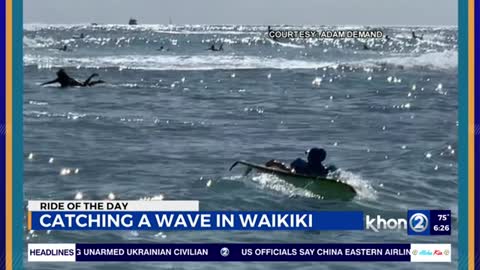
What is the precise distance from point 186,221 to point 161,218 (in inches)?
9.3

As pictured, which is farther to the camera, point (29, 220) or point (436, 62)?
point (436, 62)

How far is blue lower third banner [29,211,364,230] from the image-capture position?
678 centimetres

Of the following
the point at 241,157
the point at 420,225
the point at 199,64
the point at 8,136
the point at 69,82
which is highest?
the point at 199,64

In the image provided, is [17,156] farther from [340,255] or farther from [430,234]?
[430,234]

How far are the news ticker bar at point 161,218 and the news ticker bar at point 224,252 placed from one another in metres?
0.18

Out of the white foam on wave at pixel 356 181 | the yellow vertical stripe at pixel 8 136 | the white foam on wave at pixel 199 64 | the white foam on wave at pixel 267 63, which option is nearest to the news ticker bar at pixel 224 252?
the yellow vertical stripe at pixel 8 136

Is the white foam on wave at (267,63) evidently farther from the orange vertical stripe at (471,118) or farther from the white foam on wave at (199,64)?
the orange vertical stripe at (471,118)

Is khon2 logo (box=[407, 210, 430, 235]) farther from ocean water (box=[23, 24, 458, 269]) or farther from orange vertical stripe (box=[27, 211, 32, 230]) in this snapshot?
orange vertical stripe (box=[27, 211, 32, 230])

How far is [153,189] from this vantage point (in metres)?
8.62

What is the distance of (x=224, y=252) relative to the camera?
6.74 metres

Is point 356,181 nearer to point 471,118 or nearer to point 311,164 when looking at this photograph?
point 311,164

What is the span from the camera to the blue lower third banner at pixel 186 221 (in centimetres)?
678

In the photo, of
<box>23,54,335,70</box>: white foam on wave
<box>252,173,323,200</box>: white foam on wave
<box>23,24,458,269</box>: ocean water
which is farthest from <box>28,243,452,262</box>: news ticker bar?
<box>23,54,335,70</box>: white foam on wave

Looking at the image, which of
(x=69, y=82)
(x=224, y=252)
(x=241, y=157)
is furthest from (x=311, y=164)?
(x=69, y=82)
